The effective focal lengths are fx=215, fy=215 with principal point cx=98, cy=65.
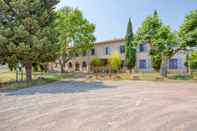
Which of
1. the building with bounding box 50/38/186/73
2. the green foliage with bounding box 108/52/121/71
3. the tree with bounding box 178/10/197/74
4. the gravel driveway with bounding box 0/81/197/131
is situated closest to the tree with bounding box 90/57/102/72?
the building with bounding box 50/38/186/73

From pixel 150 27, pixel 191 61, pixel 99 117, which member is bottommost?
pixel 99 117

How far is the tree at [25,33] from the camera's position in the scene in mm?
16656

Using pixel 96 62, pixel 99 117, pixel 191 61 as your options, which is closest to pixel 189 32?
pixel 191 61

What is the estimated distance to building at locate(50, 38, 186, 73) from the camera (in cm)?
3191

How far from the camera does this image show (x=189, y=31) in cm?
2236

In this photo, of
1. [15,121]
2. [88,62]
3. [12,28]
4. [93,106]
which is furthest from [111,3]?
[88,62]

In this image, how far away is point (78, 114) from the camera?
6.78 m

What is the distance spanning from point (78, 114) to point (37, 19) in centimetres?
1360

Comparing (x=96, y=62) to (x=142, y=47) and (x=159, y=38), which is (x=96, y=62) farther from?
(x=159, y=38)

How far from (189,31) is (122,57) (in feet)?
51.3

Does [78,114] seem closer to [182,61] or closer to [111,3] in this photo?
[111,3]

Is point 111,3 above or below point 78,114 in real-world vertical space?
above

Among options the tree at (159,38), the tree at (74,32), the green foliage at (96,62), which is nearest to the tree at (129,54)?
the tree at (74,32)

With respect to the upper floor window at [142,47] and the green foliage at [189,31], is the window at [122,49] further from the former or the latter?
the green foliage at [189,31]
